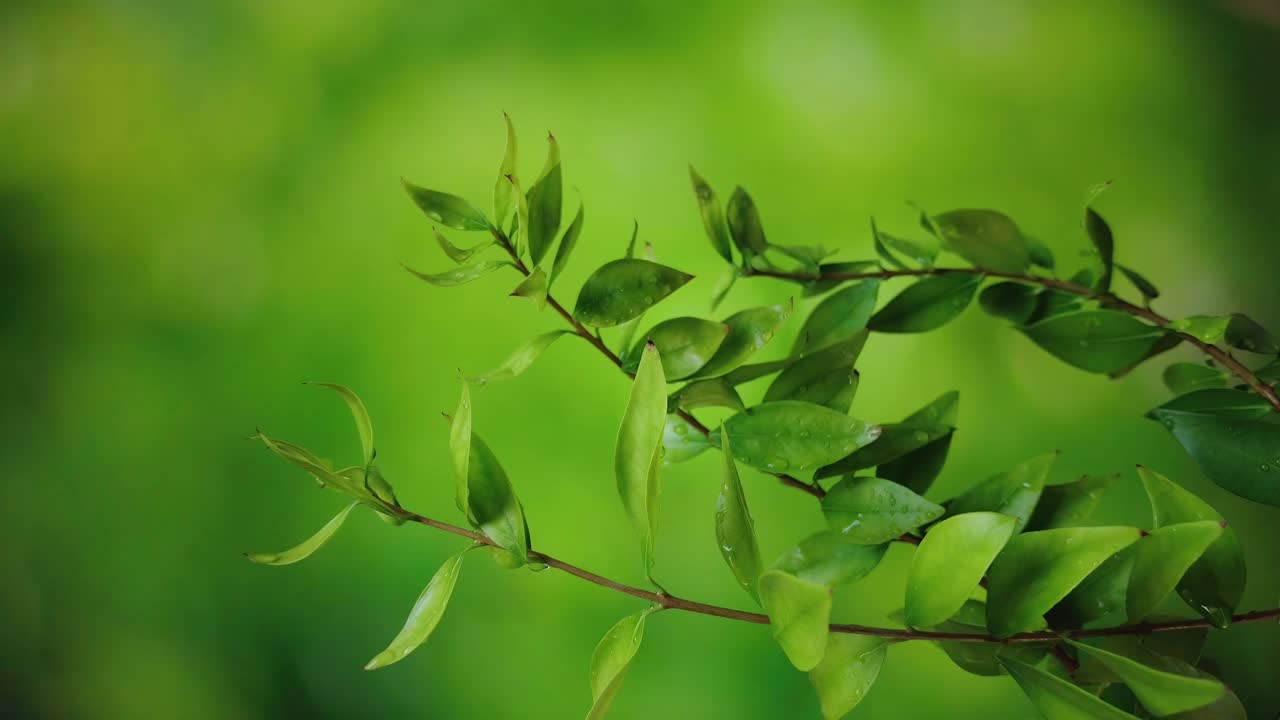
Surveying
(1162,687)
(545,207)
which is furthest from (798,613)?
(545,207)

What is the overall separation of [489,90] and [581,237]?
23 cm

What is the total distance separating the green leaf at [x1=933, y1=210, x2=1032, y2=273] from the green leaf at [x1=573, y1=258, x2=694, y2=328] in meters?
0.23

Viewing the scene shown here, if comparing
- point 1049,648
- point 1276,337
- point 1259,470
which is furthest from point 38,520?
point 1276,337

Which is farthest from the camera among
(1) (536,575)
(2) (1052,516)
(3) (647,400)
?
(1) (536,575)

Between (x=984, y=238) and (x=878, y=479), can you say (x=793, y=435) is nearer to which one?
(x=878, y=479)

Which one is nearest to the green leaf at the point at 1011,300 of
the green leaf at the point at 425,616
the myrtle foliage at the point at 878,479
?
the myrtle foliage at the point at 878,479

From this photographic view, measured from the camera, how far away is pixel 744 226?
27.0 inches

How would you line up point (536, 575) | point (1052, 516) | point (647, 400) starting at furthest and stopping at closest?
point (536, 575) → point (1052, 516) → point (647, 400)

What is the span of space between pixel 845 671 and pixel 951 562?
8 centimetres

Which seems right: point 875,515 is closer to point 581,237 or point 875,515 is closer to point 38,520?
point 581,237

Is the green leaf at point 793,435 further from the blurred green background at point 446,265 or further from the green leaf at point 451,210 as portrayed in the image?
the blurred green background at point 446,265

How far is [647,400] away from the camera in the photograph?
454 mm

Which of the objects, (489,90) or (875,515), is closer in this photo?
(875,515)

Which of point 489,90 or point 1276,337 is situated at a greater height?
point 489,90
